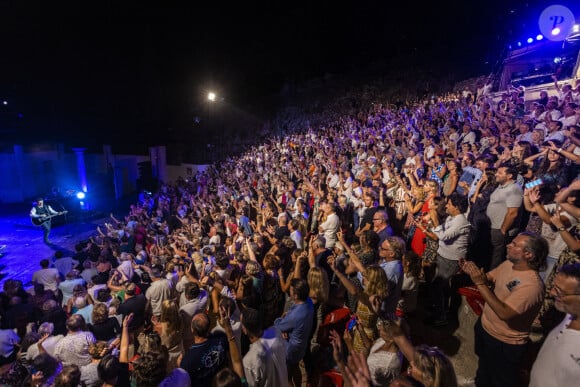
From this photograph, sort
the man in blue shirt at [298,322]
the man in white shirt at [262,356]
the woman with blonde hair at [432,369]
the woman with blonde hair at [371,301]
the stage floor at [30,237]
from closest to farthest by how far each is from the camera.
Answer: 1. the woman with blonde hair at [432,369]
2. the man in white shirt at [262,356]
3. the woman with blonde hair at [371,301]
4. the man in blue shirt at [298,322]
5. the stage floor at [30,237]

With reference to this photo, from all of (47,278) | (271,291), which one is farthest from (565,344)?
(47,278)

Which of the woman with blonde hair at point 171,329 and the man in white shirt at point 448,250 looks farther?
the man in white shirt at point 448,250

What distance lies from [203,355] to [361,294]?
58.4 inches

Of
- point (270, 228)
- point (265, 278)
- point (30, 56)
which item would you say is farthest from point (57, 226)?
point (30, 56)

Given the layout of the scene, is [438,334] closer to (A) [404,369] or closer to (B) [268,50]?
(A) [404,369]

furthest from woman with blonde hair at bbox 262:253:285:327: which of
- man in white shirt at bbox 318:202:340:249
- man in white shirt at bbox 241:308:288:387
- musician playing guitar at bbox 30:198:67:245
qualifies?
musician playing guitar at bbox 30:198:67:245

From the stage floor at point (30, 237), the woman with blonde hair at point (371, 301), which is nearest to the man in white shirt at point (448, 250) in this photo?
the woman with blonde hair at point (371, 301)

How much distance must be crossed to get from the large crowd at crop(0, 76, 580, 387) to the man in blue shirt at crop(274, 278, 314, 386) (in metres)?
0.01

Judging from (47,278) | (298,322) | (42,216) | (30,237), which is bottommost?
(30,237)

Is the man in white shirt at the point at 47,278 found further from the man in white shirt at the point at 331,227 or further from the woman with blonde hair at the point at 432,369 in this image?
the woman with blonde hair at the point at 432,369

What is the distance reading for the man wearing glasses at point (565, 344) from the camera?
163 centimetres

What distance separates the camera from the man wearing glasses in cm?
163

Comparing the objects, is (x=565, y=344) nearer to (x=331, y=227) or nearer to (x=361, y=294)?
(x=361, y=294)

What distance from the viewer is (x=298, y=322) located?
9.67 feet
